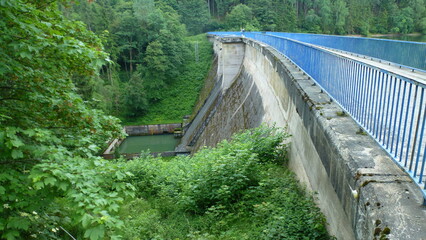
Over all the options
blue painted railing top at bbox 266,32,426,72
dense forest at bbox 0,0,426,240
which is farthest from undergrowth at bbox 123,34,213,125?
dense forest at bbox 0,0,426,240

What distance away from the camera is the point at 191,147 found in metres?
22.4

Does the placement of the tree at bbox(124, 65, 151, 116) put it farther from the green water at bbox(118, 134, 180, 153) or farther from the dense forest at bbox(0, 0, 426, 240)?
the dense forest at bbox(0, 0, 426, 240)

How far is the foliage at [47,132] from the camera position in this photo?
119 inches

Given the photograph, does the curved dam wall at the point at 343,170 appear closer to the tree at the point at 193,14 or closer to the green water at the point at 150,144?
the green water at the point at 150,144

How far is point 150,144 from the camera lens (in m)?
28.8

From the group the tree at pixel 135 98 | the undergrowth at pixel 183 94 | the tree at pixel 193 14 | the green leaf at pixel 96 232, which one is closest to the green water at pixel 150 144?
the undergrowth at pixel 183 94

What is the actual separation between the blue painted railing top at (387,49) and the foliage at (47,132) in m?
8.50

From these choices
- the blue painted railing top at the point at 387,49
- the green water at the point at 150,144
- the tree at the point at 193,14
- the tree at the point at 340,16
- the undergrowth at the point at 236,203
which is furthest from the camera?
the tree at the point at 193,14

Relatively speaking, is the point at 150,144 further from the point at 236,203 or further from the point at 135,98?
the point at 236,203

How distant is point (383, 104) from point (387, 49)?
8954 mm

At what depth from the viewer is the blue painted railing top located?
8811 mm

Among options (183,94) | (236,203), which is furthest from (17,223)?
(183,94)

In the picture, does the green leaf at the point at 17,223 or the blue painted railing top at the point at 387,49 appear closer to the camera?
the green leaf at the point at 17,223

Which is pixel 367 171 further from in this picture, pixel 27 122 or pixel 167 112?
pixel 167 112
